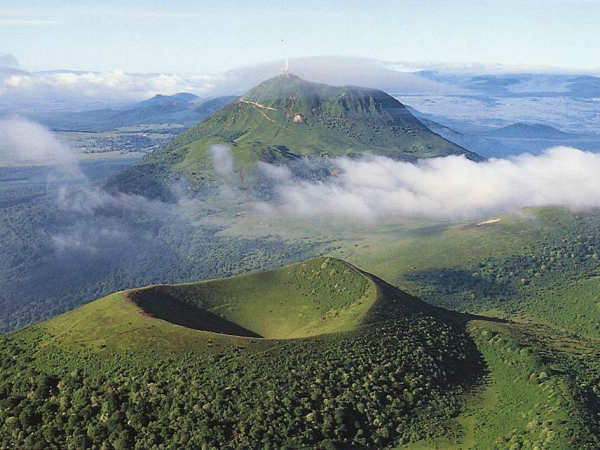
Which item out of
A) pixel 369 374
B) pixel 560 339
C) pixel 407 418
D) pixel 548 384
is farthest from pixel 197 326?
pixel 560 339

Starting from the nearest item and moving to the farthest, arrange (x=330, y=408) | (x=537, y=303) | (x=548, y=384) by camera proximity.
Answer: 1. (x=330, y=408)
2. (x=548, y=384)
3. (x=537, y=303)

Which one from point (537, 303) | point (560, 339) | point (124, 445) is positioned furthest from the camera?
point (537, 303)

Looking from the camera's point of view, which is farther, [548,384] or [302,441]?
[548,384]

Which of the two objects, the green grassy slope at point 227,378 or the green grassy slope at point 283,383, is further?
the green grassy slope at point 283,383

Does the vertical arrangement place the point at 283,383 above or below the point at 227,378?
below

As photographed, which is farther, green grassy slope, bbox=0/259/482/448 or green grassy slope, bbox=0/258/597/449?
green grassy slope, bbox=0/258/597/449

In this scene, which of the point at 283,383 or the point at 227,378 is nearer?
the point at 227,378

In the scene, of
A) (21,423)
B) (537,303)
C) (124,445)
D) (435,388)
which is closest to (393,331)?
(435,388)

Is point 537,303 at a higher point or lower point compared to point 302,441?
lower

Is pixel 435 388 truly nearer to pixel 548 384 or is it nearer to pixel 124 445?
pixel 548 384

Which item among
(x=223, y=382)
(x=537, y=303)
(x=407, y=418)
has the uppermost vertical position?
(x=223, y=382)
